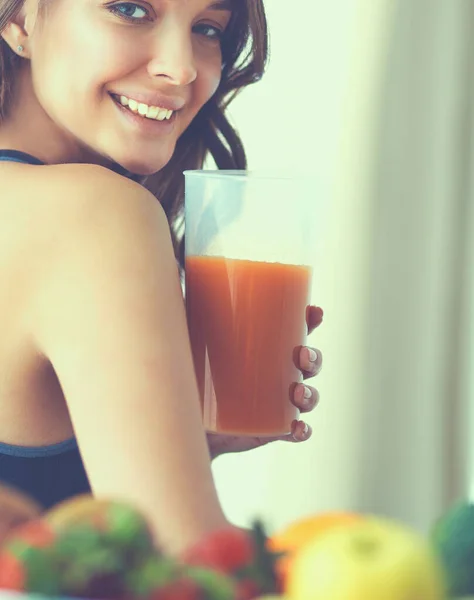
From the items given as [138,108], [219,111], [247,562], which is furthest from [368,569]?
[219,111]

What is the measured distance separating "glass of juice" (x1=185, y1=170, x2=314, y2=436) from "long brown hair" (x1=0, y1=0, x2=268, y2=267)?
27cm

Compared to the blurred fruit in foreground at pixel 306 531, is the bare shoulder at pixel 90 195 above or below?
above

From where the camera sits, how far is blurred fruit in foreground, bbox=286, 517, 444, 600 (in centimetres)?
42

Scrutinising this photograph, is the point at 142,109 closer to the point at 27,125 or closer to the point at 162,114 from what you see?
the point at 162,114

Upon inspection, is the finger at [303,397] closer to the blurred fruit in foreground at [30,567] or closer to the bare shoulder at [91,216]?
the bare shoulder at [91,216]

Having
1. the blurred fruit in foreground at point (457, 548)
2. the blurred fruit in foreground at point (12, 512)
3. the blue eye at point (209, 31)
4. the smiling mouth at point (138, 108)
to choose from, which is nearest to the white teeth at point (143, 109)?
the smiling mouth at point (138, 108)

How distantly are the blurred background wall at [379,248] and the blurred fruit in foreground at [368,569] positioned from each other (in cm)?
88

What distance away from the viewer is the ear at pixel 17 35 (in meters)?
→ 1.04

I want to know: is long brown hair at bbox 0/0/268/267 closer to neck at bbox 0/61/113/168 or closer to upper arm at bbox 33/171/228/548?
neck at bbox 0/61/113/168

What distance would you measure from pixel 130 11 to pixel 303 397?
1.53ft

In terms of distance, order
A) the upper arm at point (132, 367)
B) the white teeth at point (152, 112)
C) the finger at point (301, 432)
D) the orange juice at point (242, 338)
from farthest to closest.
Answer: the finger at point (301, 432)
the white teeth at point (152, 112)
the orange juice at point (242, 338)
the upper arm at point (132, 367)

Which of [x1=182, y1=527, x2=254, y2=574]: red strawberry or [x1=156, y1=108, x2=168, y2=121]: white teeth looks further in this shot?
[x1=156, y1=108, x2=168, y2=121]: white teeth

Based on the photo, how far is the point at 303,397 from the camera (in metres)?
1.04

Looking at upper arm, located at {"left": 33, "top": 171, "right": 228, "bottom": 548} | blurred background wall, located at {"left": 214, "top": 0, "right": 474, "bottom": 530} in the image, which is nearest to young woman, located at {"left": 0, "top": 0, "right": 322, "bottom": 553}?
upper arm, located at {"left": 33, "top": 171, "right": 228, "bottom": 548}
